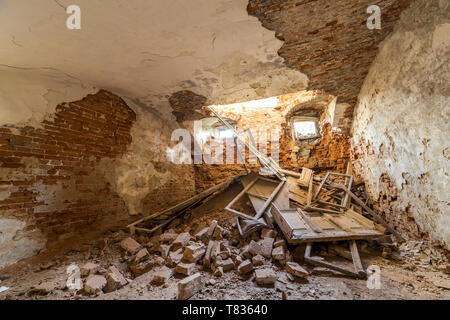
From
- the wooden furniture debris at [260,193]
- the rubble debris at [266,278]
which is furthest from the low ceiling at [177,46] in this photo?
the rubble debris at [266,278]

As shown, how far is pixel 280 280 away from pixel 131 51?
3.16 metres

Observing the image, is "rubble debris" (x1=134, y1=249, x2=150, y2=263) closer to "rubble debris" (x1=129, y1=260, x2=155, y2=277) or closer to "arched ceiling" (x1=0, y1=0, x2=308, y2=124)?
"rubble debris" (x1=129, y1=260, x2=155, y2=277)

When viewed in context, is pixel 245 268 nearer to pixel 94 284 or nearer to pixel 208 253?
pixel 208 253

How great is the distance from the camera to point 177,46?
2252mm

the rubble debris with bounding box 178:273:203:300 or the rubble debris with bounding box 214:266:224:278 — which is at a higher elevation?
the rubble debris with bounding box 178:273:203:300

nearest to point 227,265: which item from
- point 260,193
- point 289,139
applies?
point 260,193

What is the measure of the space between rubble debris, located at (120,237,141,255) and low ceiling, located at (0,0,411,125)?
6.60ft

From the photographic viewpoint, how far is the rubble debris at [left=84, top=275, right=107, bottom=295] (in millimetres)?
1626

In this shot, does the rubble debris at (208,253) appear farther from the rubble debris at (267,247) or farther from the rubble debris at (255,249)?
the rubble debris at (267,247)

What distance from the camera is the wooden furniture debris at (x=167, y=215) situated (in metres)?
2.98

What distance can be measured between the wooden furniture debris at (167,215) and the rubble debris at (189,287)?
1542 mm

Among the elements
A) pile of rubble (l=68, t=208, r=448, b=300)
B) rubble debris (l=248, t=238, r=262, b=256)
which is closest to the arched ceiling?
pile of rubble (l=68, t=208, r=448, b=300)

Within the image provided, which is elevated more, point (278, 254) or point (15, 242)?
point (15, 242)
